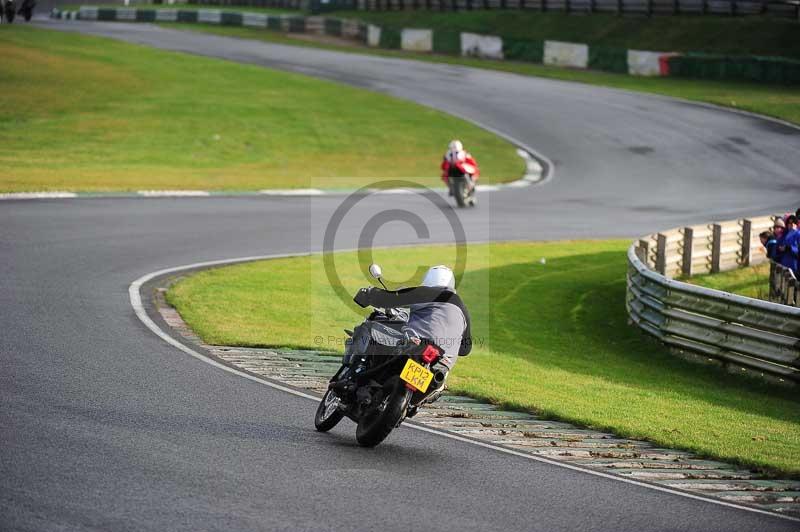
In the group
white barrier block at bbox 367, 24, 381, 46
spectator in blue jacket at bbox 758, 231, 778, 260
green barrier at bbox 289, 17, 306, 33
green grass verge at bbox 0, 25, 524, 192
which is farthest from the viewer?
green barrier at bbox 289, 17, 306, 33

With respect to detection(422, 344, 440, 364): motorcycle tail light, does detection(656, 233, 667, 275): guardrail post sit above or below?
below

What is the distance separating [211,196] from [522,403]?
16.9m

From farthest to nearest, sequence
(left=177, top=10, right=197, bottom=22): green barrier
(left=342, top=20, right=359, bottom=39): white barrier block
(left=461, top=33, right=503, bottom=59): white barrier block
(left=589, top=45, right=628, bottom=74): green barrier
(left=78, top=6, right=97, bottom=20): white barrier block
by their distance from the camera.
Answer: (left=78, top=6, right=97, bottom=20): white barrier block, (left=177, top=10, right=197, bottom=22): green barrier, (left=342, top=20, right=359, bottom=39): white barrier block, (left=461, top=33, right=503, bottom=59): white barrier block, (left=589, top=45, right=628, bottom=74): green barrier

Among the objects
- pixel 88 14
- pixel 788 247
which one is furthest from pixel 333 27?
Result: pixel 788 247

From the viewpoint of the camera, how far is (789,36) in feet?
169

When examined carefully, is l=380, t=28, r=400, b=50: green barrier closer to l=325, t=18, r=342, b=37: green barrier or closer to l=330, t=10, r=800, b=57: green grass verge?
l=330, t=10, r=800, b=57: green grass verge

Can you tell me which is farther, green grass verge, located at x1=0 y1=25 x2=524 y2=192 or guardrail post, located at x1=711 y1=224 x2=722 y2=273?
green grass verge, located at x1=0 y1=25 x2=524 y2=192

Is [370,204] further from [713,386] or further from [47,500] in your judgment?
[47,500]

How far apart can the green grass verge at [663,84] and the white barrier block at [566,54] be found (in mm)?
796

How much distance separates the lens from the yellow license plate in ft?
28.7

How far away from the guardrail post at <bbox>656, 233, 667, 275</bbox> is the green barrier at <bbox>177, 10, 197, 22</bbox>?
199 ft

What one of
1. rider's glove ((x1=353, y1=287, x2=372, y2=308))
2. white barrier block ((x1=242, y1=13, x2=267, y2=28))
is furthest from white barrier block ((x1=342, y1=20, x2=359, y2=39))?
rider's glove ((x1=353, y1=287, x2=372, y2=308))

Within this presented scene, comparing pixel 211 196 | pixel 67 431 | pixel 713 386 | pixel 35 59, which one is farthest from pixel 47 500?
pixel 35 59

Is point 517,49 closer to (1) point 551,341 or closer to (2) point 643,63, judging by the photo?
(2) point 643,63
